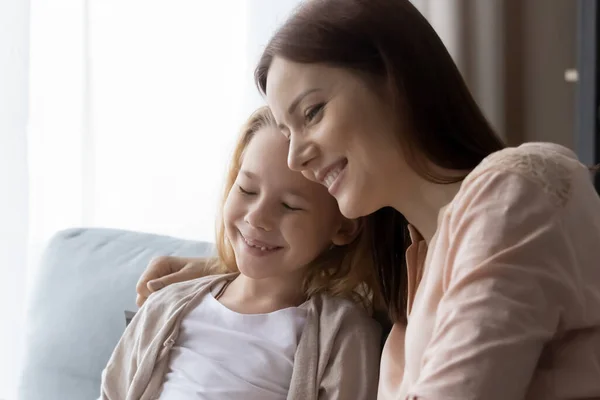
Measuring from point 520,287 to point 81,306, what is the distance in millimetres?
1192

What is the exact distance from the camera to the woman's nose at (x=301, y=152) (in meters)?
1.04

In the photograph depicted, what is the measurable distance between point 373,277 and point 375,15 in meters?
0.50

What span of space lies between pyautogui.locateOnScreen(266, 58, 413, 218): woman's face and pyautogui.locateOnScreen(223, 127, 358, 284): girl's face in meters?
0.23

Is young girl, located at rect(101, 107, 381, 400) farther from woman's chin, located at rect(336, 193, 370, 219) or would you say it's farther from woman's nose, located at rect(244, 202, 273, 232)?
woman's chin, located at rect(336, 193, 370, 219)

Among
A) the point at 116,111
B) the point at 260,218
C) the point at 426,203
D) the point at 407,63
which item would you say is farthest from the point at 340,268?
the point at 116,111

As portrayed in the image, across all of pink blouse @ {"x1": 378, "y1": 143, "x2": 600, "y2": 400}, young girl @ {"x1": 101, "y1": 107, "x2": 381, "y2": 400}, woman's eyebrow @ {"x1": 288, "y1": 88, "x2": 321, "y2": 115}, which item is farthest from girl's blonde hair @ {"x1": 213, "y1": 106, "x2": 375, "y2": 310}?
pink blouse @ {"x1": 378, "y1": 143, "x2": 600, "y2": 400}

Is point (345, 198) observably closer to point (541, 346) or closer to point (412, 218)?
point (412, 218)

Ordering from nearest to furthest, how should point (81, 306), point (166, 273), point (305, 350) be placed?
point (305, 350)
point (166, 273)
point (81, 306)

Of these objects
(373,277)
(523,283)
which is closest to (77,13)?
(373,277)

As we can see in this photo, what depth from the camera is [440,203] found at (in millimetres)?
1047

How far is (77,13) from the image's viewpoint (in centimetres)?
229

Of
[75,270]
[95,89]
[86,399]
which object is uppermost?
[95,89]

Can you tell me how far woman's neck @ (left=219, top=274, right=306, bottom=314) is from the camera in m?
1.38

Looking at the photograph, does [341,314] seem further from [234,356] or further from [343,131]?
[343,131]
